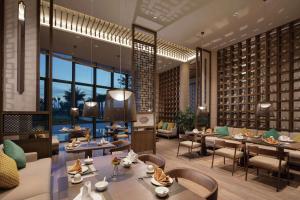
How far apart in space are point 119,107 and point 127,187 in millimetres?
737

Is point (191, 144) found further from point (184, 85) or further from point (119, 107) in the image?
point (184, 85)

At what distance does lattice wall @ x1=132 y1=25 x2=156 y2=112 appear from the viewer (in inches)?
193

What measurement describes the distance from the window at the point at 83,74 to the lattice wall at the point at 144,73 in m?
3.70

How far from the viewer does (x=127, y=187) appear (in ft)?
4.97

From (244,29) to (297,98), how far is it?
7.85ft

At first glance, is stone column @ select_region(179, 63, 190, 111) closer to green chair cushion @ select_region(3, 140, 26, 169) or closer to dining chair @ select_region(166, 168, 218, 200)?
dining chair @ select_region(166, 168, 218, 200)

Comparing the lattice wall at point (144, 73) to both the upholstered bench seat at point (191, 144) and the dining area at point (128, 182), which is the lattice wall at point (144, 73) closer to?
the upholstered bench seat at point (191, 144)

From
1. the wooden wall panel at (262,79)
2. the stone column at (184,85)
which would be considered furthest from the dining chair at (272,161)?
the stone column at (184,85)

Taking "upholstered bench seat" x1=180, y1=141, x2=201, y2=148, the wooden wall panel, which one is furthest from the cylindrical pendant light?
the wooden wall panel

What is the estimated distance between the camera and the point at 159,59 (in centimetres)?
757

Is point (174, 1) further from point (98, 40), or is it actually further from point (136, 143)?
point (136, 143)

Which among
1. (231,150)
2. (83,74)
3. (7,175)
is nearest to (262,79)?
(231,150)

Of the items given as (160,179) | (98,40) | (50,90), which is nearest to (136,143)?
(50,90)

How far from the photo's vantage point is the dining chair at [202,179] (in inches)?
53.8
